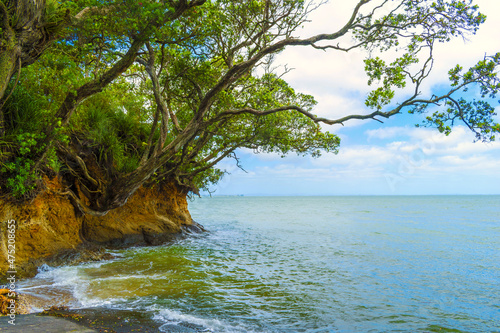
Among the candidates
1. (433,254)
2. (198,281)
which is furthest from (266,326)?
(433,254)

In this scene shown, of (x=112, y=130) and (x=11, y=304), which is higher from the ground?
(x=112, y=130)

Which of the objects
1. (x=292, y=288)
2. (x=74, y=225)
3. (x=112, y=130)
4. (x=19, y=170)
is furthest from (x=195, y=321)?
(x=112, y=130)

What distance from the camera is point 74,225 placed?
13.6 m

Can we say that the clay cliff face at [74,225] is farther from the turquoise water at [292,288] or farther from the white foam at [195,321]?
the white foam at [195,321]

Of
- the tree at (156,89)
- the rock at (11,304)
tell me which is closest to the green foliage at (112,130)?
the tree at (156,89)

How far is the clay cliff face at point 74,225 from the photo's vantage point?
1060cm

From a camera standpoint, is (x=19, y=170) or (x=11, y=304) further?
(x=19, y=170)

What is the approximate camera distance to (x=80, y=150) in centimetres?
1396

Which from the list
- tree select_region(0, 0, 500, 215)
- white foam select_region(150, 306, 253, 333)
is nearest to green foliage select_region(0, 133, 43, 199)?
tree select_region(0, 0, 500, 215)

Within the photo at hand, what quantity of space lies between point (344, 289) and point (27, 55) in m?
11.6

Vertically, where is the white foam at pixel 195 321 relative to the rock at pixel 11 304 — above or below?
below

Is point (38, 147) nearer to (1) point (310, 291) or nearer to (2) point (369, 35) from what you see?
(1) point (310, 291)

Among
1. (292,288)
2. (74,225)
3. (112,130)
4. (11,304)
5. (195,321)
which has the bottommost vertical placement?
(292,288)

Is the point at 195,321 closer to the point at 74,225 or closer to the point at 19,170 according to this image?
the point at 19,170
